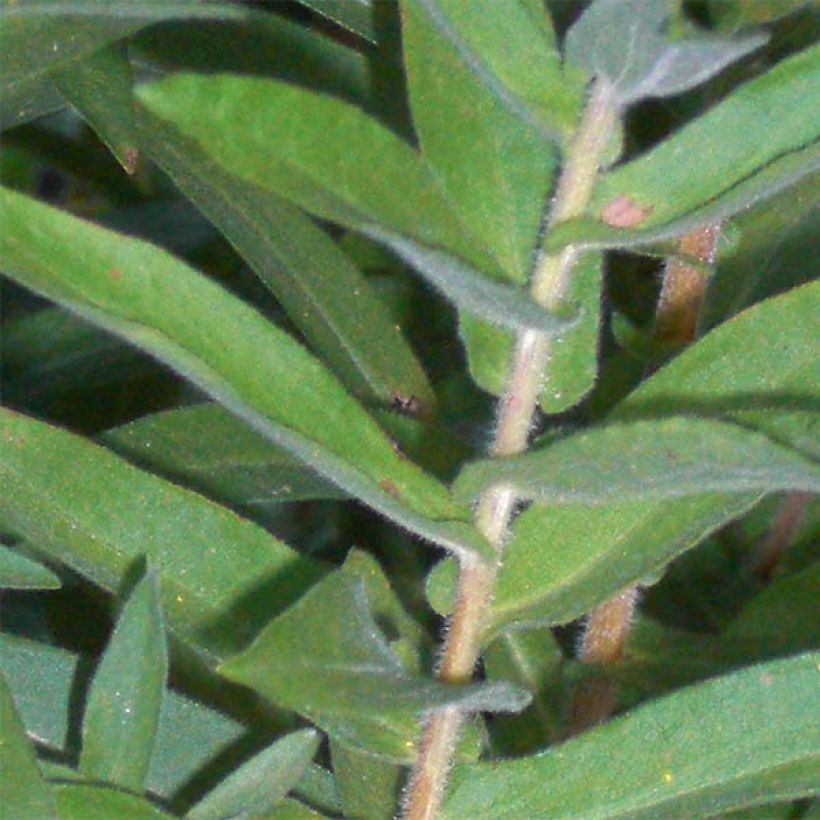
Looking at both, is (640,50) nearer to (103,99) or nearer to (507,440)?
(507,440)

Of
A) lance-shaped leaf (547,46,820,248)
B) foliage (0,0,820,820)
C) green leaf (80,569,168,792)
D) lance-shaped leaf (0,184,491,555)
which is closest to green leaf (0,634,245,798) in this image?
foliage (0,0,820,820)

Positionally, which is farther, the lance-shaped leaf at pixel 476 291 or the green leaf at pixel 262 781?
the green leaf at pixel 262 781

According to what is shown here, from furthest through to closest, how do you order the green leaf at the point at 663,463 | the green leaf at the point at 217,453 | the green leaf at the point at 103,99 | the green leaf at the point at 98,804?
the green leaf at the point at 217,453 → the green leaf at the point at 103,99 → the green leaf at the point at 98,804 → the green leaf at the point at 663,463

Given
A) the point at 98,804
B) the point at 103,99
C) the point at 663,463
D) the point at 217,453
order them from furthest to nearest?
the point at 217,453, the point at 103,99, the point at 98,804, the point at 663,463

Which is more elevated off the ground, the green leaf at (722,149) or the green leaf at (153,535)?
the green leaf at (722,149)

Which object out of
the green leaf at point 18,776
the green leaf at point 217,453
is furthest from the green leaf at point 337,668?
the green leaf at point 217,453

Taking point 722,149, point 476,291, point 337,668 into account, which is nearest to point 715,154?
point 722,149

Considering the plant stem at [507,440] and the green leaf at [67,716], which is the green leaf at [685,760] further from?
the green leaf at [67,716]
